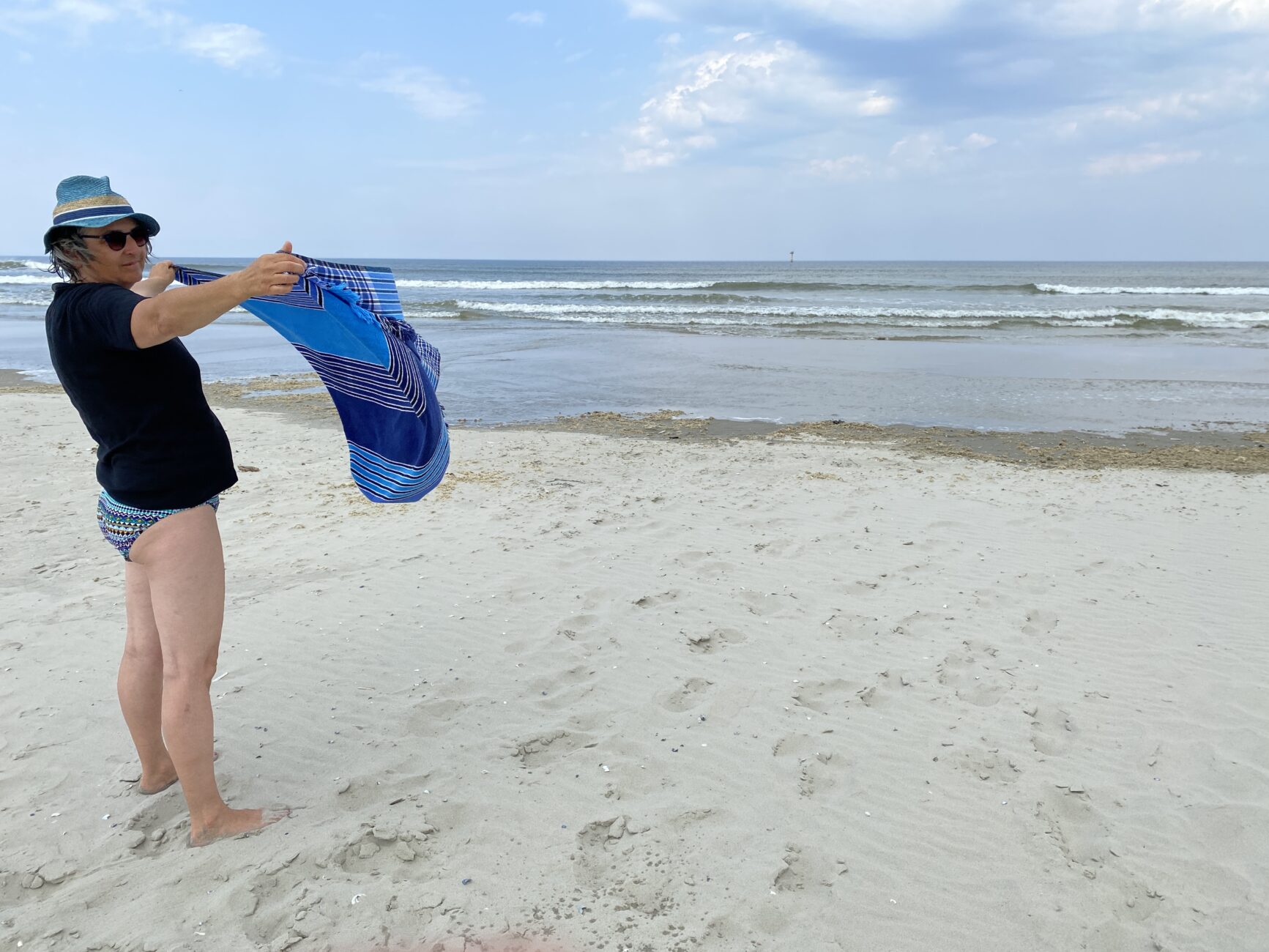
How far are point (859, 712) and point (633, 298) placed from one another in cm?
3377

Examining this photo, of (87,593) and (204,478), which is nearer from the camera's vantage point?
(204,478)

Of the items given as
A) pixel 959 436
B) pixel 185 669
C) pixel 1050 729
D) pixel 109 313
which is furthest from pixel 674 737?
pixel 959 436

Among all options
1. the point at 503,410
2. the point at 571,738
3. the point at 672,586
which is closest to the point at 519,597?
the point at 672,586

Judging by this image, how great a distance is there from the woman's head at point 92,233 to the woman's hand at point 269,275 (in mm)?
424

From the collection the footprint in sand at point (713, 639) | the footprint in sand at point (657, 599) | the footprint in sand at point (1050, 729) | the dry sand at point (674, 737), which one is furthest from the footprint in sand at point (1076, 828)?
the footprint in sand at point (657, 599)

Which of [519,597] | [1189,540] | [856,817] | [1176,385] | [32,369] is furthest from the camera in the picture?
[32,369]

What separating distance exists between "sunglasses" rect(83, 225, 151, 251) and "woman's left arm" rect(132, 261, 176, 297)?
21cm

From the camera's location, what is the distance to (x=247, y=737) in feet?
10.4

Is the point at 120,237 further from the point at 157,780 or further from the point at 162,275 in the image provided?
the point at 157,780

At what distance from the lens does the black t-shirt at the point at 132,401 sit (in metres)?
2.12

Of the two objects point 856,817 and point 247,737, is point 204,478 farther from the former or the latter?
point 856,817

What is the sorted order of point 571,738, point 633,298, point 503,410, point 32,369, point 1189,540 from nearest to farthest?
point 571,738, point 1189,540, point 503,410, point 32,369, point 633,298

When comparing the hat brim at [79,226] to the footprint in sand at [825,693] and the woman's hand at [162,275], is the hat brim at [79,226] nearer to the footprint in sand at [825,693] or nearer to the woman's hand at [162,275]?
the woman's hand at [162,275]

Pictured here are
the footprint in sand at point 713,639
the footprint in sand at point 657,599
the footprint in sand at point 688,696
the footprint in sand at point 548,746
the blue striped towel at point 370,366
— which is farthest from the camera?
the footprint in sand at point 657,599
